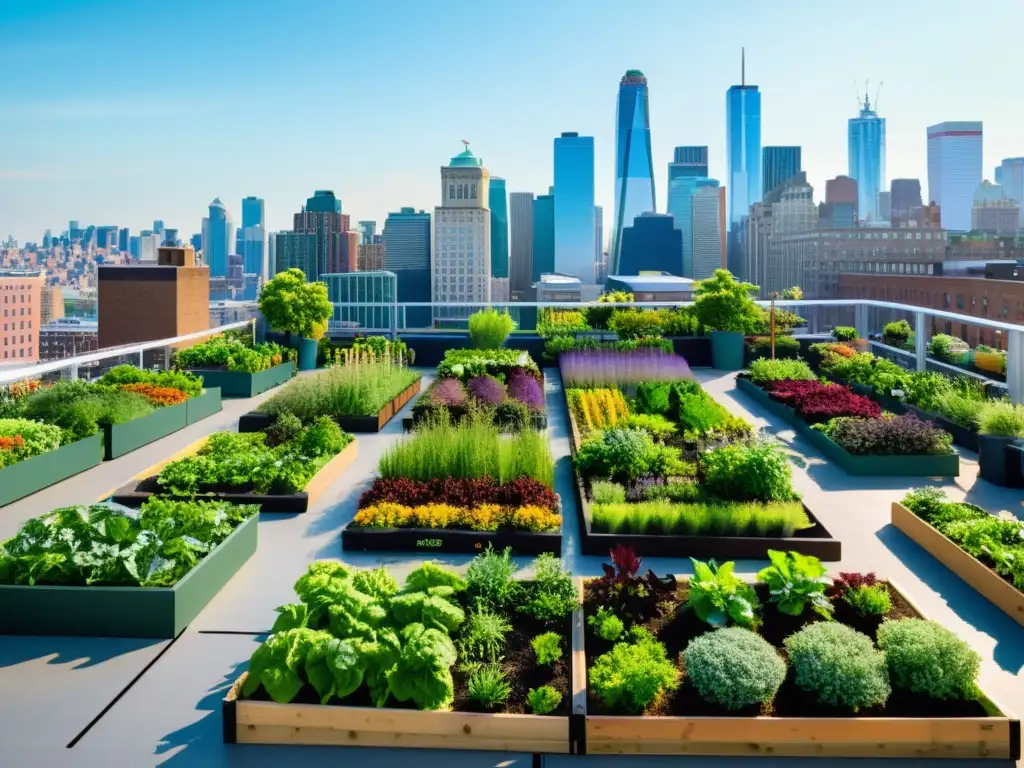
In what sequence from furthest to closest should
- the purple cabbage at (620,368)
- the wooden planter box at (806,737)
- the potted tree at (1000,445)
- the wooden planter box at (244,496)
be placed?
the purple cabbage at (620,368)
the potted tree at (1000,445)
the wooden planter box at (244,496)
the wooden planter box at (806,737)

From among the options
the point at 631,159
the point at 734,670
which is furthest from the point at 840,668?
the point at 631,159

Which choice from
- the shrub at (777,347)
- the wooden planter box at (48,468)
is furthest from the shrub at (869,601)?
the shrub at (777,347)

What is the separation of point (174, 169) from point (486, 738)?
89180mm

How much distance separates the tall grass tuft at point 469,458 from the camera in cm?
641

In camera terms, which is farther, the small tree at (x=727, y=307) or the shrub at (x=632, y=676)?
the small tree at (x=727, y=307)

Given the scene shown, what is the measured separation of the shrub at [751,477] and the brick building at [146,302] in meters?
46.3

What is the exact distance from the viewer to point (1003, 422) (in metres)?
7.30

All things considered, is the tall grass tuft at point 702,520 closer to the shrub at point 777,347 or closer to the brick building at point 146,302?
the shrub at point 777,347

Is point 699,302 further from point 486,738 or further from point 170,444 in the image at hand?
point 486,738

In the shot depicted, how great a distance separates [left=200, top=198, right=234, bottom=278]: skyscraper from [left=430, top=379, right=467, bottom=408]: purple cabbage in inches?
4279

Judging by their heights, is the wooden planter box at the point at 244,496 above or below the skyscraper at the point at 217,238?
below

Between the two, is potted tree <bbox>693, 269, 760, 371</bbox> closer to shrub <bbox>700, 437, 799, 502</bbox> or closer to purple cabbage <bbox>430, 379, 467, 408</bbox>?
purple cabbage <bbox>430, 379, 467, 408</bbox>

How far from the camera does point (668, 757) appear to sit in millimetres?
3217

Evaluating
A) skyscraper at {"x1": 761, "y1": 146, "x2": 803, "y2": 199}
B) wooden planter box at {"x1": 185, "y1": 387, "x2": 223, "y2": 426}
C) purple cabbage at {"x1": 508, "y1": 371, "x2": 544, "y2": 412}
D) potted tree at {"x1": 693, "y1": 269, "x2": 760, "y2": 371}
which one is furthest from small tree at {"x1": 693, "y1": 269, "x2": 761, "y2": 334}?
Result: skyscraper at {"x1": 761, "y1": 146, "x2": 803, "y2": 199}
